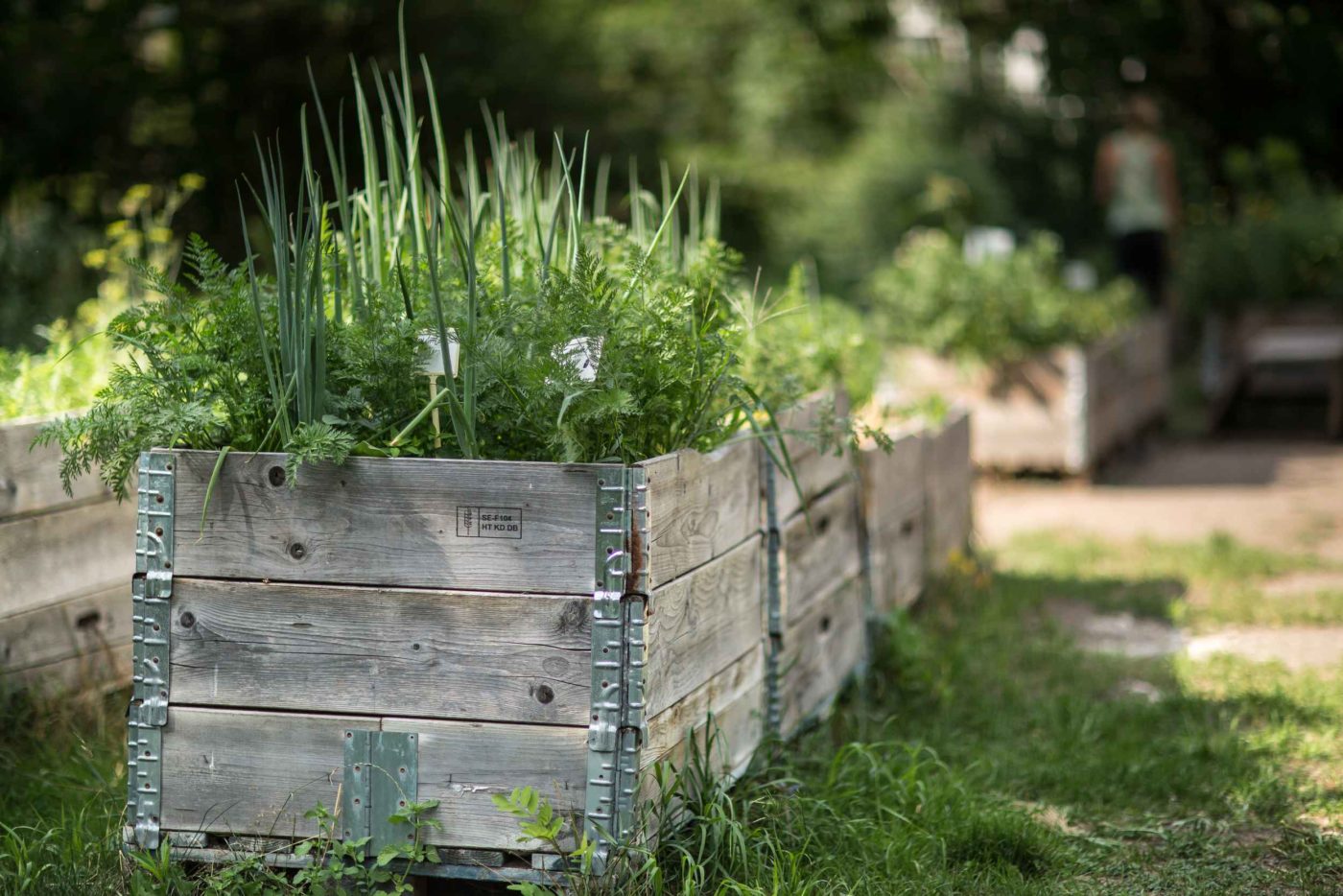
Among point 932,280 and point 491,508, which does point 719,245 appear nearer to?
point 491,508

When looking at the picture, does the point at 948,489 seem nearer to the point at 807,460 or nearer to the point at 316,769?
the point at 807,460

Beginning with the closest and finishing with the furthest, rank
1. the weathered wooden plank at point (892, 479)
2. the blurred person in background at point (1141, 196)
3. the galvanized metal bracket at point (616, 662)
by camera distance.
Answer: the galvanized metal bracket at point (616, 662) → the weathered wooden plank at point (892, 479) → the blurred person in background at point (1141, 196)

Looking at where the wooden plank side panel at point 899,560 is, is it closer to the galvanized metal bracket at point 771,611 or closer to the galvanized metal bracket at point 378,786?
the galvanized metal bracket at point 771,611

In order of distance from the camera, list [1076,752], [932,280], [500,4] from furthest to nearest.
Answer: [500,4]
[932,280]
[1076,752]

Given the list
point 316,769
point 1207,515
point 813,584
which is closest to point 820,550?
point 813,584

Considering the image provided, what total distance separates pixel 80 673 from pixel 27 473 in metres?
0.52

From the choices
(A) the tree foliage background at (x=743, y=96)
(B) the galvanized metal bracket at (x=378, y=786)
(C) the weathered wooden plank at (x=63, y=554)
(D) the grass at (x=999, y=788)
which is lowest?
(D) the grass at (x=999, y=788)

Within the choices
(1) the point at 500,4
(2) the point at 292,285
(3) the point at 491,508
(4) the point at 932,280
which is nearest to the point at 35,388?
(2) the point at 292,285

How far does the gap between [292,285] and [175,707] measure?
79 cm

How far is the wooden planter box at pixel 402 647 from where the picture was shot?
87.4 inches

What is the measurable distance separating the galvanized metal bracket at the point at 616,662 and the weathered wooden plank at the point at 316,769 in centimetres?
4

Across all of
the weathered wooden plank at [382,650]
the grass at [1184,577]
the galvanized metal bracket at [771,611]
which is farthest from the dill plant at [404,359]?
the grass at [1184,577]

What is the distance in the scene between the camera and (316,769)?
7.57 feet

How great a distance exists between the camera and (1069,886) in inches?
102
